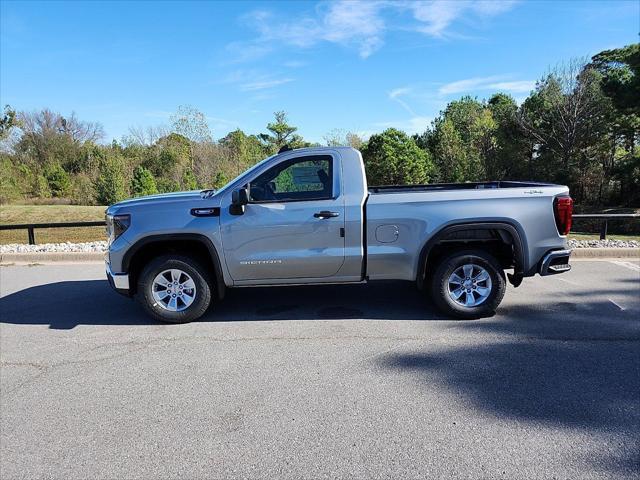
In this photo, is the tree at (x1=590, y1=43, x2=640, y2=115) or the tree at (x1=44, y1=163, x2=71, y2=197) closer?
the tree at (x1=590, y1=43, x2=640, y2=115)

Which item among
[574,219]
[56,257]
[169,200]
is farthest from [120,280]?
[574,219]

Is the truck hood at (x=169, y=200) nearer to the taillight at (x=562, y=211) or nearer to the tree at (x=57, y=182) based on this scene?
the taillight at (x=562, y=211)

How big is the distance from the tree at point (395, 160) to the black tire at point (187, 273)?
21433mm

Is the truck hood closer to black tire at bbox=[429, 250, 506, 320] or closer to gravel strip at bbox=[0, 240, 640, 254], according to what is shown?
black tire at bbox=[429, 250, 506, 320]

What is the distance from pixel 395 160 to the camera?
25391mm

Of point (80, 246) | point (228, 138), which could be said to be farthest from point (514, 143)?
point (80, 246)

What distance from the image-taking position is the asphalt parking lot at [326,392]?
8.83 ft

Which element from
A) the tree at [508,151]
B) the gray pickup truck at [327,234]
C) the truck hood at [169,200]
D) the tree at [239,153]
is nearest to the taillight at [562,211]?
the gray pickup truck at [327,234]

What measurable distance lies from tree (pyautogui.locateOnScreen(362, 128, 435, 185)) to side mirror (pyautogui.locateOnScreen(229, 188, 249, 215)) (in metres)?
21.3

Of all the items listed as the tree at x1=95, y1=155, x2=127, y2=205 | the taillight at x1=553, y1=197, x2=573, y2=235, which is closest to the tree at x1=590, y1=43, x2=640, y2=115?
the taillight at x1=553, y1=197, x2=573, y2=235

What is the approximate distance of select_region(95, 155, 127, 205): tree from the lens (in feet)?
97.5

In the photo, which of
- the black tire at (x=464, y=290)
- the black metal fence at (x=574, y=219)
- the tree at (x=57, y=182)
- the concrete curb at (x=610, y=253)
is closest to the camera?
the black tire at (x=464, y=290)

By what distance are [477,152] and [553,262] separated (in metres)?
25.7

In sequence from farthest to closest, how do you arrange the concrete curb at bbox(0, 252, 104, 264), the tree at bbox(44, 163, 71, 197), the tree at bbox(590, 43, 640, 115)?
the tree at bbox(44, 163, 71, 197) → the tree at bbox(590, 43, 640, 115) → the concrete curb at bbox(0, 252, 104, 264)
